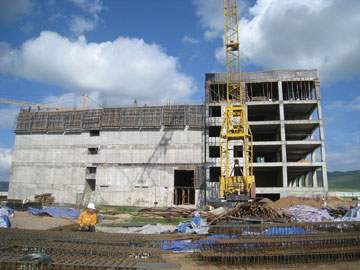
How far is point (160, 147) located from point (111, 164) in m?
6.67

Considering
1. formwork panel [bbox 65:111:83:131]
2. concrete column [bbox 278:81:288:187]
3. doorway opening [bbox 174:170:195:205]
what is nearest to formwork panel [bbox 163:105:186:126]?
doorway opening [bbox 174:170:195:205]

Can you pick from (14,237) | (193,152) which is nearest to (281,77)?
(193,152)

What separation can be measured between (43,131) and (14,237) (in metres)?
30.9

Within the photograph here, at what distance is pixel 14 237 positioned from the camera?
832cm

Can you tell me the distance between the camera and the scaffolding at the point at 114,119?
104 ft

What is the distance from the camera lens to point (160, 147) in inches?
1228

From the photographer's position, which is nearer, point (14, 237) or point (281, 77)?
point (14, 237)

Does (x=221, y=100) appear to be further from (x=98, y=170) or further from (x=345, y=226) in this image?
(x=345, y=226)

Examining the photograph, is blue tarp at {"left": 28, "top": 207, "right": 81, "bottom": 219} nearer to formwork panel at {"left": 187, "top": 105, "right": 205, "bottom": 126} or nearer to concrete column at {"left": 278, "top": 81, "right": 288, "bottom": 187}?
formwork panel at {"left": 187, "top": 105, "right": 205, "bottom": 126}

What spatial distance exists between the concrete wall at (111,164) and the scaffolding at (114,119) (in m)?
0.89

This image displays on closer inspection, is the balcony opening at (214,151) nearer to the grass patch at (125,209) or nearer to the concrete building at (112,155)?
the concrete building at (112,155)

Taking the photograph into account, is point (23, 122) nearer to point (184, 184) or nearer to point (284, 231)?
point (184, 184)

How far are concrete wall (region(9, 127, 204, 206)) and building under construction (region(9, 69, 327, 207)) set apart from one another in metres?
0.12

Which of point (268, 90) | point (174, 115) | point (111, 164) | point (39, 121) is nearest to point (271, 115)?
point (268, 90)
